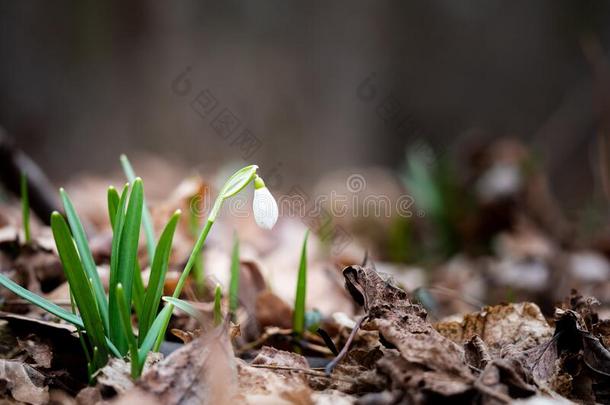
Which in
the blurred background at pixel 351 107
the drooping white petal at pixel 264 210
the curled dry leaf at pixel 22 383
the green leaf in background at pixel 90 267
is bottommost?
the curled dry leaf at pixel 22 383

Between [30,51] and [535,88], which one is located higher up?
[535,88]

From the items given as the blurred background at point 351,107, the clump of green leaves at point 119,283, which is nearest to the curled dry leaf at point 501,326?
the clump of green leaves at point 119,283

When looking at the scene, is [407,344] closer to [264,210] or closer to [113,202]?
[264,210]

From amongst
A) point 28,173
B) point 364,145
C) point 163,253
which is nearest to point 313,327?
point 163,253

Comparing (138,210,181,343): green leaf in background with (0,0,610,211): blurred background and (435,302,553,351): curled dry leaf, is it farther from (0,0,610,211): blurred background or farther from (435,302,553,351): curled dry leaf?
(0,0,610,211): blurred background

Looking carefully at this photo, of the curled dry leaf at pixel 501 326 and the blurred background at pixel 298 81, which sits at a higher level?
the blurred background at pixel 298 81

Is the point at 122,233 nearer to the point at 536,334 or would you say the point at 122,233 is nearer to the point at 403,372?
the point at 403,372

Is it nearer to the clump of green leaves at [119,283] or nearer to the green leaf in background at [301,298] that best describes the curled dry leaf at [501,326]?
the green leaf in background at [301,298]

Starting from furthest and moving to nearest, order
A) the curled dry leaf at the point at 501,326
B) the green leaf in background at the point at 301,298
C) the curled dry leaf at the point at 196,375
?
the green leaf in background at the point at 301,298
the curled dry leaf at the point at 501,326
the curled dry leaf at the point at 196,375
